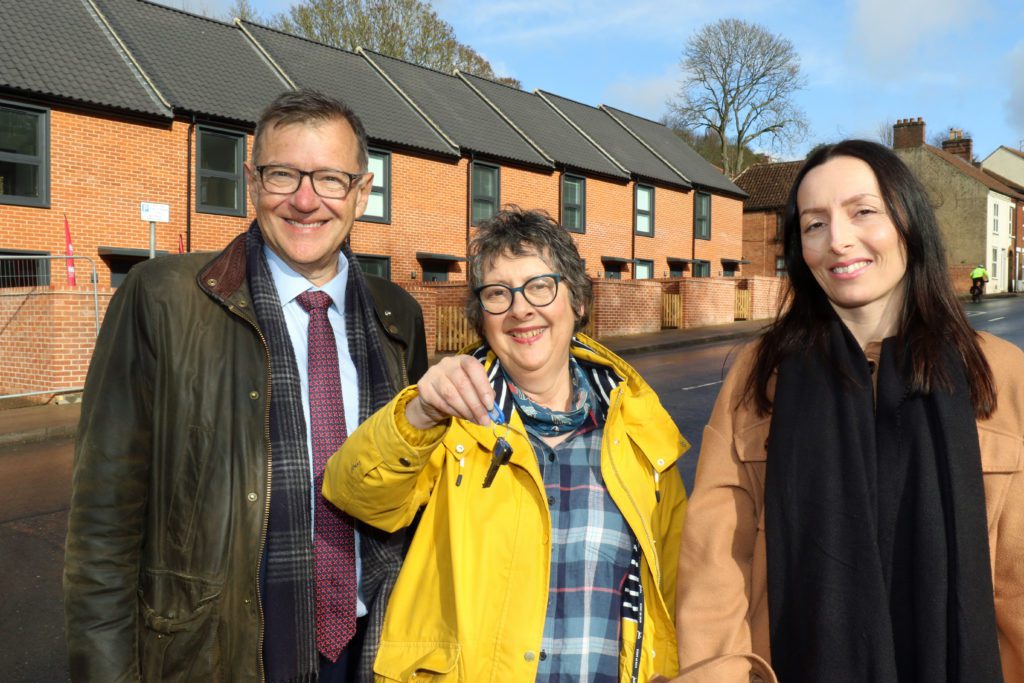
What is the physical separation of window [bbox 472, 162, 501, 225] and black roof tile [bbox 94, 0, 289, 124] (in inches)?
225

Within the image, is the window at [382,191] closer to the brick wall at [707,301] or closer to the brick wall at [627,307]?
the brick wall at [627,307]

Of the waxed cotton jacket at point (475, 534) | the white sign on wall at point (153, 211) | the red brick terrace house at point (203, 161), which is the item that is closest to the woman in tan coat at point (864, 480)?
the waxed cotton jacket at point (475, 534)

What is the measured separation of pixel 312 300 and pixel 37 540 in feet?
14.4

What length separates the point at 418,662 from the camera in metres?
1.92

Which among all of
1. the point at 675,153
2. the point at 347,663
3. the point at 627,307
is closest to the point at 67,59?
the point at 627,307

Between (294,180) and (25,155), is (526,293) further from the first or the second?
(25,155)

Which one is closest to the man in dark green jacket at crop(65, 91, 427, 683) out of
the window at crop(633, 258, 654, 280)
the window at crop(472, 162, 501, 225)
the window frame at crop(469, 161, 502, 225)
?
the window frame at crop(469, 161, 502, 225)

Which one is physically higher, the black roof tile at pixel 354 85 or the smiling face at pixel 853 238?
the black roof tile at pixel 354 85

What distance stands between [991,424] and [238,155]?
16.6m

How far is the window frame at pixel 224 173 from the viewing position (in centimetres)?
1555

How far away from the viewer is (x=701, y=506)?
6.22ft

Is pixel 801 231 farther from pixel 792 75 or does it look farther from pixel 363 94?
pixel 792 75

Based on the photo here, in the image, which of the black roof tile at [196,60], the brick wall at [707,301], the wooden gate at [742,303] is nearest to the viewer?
the black roof tile at [196,60]

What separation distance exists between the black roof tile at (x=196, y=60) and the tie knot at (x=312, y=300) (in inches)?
580
